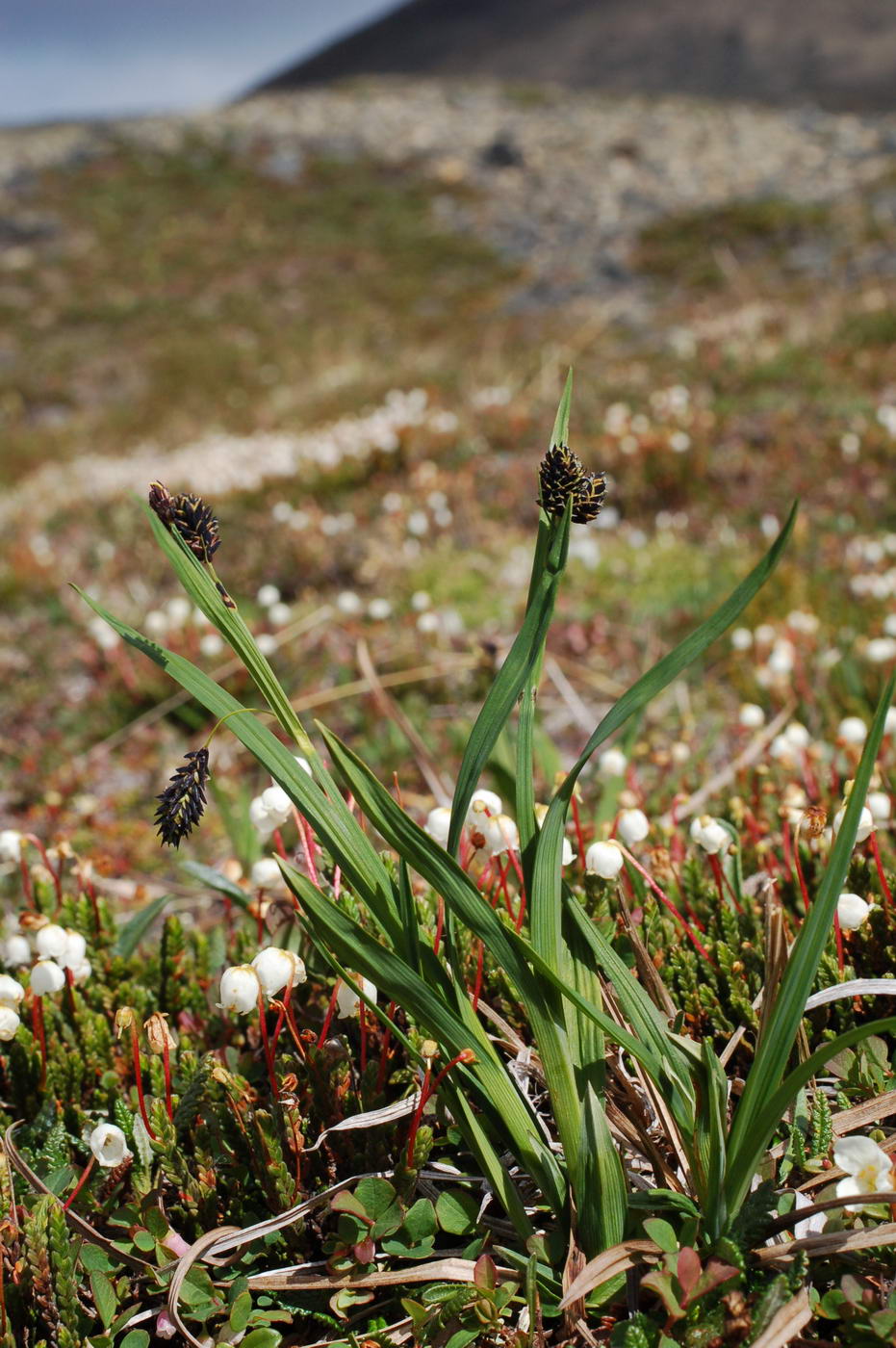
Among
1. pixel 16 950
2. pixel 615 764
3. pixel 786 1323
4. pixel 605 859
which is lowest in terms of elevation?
pixel 786 1323

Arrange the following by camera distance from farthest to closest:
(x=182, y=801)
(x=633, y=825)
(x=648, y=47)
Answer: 1. (x=648, y=47)
2. (x=633, y=825)
3. (x=182, y=801)

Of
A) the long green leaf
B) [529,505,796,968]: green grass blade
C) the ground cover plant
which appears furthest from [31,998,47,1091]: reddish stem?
the long green leaf

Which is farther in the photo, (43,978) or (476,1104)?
(43,978)

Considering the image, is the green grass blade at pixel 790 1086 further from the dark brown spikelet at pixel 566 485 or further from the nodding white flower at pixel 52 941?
the nodding white flower at pixel 52 941

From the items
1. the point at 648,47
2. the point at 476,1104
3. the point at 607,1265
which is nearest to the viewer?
the point at 607,1265

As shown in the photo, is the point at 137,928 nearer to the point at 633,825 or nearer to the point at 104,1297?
the point at 104,1297

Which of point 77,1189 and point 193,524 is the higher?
point 193,524

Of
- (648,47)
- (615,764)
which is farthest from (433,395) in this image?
(648,47)

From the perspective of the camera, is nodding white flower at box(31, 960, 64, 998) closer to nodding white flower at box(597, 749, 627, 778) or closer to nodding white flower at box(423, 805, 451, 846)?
nodding white flower at box(423, 805, 451, 846)
